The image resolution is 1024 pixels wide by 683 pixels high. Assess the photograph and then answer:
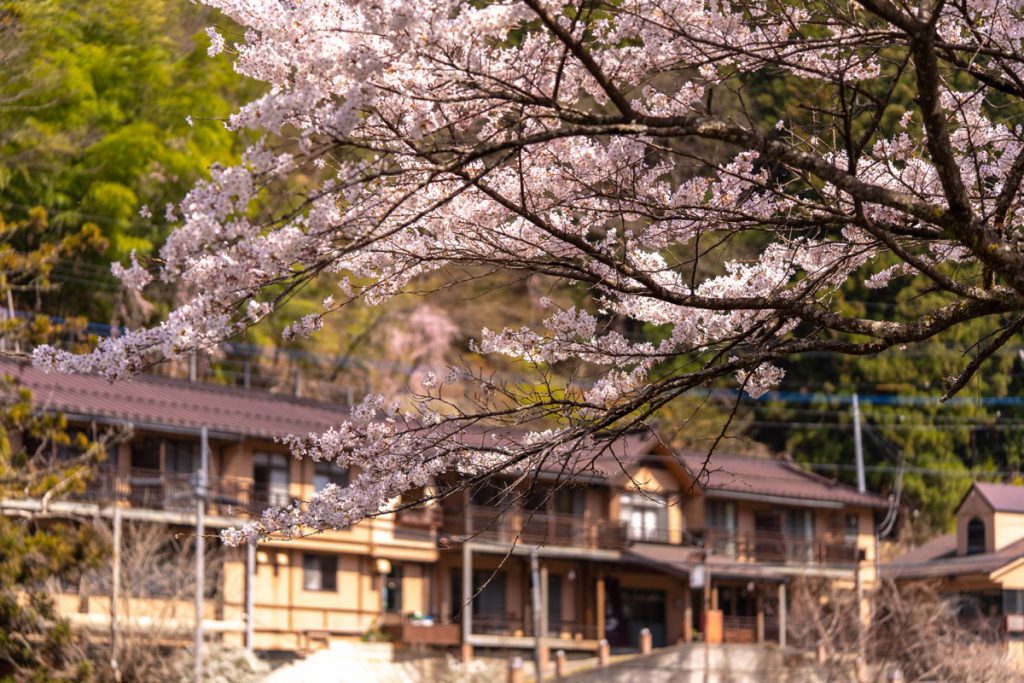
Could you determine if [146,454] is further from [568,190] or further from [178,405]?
[568,190]

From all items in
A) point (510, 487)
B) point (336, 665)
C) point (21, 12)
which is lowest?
point (336, 665)

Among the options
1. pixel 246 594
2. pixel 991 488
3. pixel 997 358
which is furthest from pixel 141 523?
pixel 997 358

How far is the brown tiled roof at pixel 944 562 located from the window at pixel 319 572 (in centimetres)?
1320

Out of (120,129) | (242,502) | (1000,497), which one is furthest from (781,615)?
(120,129)

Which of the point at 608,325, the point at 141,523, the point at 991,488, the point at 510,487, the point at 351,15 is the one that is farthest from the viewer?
the point at 991,488

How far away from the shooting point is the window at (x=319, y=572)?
33.1 m

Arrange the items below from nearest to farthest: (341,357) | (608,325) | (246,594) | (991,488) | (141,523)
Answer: (608,325), (141,523), (246,594), (991,488), (341,357)

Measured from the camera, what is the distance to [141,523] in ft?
94.4

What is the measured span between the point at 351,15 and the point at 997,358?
45273 millimetres

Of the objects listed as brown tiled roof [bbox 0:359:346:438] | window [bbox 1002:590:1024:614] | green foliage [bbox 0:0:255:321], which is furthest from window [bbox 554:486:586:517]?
green foliage [bbox 0:0:255:321]

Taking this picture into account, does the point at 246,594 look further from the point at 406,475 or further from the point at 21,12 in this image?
the point at 406,475

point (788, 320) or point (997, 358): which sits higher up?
point (997, 358)

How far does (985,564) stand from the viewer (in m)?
37.4

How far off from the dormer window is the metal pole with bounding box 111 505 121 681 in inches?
853
